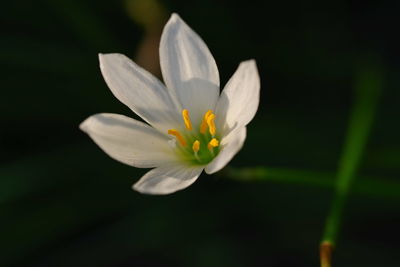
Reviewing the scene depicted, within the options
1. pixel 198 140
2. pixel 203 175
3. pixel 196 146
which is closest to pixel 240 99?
pixel 196 146

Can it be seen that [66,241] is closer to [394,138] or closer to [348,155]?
[348,155]

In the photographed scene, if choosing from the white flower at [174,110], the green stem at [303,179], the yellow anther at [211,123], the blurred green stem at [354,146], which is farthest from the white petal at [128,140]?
the blurred green stem at [354,146]

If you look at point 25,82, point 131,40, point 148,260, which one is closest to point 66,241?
point 148,260

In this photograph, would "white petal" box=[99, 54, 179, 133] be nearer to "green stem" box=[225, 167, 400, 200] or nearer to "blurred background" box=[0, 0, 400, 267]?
"green stem" box=[225, 167, 400, 200]

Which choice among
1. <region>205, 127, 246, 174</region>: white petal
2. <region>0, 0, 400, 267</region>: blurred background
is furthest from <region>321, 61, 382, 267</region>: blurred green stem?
<region>205, 127, 246, 174</region>: white petal

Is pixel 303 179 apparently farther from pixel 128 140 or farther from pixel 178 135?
pixel 128 140
